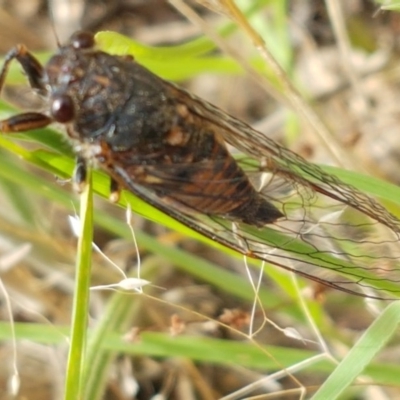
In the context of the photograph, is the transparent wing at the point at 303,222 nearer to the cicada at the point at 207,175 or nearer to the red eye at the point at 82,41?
the cicada at the point at 207,175

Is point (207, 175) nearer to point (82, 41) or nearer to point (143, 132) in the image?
point (143, 132)

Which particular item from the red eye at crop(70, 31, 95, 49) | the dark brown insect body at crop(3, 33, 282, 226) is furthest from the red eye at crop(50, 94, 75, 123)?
the red eye at crop(70, 31, 95, 49)

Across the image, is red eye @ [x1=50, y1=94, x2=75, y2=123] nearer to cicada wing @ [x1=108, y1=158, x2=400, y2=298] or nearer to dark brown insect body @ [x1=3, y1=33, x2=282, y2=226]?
dark brown insect body @ [x1=3, y1=33, x2=282, y2=226]

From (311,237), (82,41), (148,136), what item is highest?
(82,41)

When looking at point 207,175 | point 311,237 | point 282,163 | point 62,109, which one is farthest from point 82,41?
point 311,237

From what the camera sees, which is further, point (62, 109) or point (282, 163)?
point (282, 163)

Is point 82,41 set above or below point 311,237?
above

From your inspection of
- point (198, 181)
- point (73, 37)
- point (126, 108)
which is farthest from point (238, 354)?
point (73, 37)
